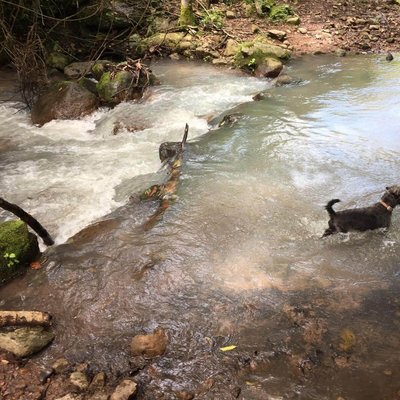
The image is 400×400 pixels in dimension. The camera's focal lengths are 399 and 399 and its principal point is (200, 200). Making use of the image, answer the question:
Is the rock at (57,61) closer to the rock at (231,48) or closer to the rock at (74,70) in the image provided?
the rock at (74,70)

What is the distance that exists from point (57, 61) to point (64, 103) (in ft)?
12.1

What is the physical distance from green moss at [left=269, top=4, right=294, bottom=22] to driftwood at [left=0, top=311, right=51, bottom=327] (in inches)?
618

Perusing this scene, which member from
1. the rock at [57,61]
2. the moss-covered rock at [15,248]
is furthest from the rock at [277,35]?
the moss-covered rock at [15,248]

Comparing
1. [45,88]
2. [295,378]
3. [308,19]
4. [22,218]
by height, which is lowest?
[295,378]

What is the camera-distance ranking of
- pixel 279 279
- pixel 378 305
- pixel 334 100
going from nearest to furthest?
1. pixel 378 305
2. pixel 279 279
3. pixel 334 100

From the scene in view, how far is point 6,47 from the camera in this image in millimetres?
7512

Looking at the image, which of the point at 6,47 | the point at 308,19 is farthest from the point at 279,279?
the point at 308,19

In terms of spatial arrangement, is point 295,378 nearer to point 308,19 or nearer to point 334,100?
point 334,100

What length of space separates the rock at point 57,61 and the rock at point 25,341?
11.2 meters

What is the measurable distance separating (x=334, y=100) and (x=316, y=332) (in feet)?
24.7

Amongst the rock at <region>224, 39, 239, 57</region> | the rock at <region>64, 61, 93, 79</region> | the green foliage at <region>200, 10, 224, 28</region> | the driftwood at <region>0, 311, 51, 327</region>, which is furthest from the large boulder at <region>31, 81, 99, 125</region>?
the driftwood at <region>0, 311, 51, 327</region>

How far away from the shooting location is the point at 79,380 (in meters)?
3.34

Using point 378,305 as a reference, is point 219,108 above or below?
above

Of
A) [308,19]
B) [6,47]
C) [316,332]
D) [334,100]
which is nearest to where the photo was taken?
[316,332]
